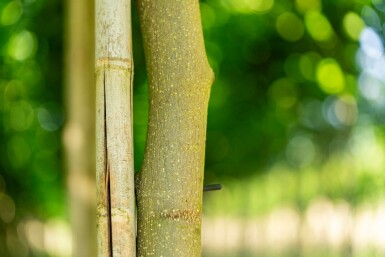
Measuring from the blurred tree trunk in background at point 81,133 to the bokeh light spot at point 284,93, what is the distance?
105 cm

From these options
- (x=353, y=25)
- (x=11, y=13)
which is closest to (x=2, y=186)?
(x=11, y=13)

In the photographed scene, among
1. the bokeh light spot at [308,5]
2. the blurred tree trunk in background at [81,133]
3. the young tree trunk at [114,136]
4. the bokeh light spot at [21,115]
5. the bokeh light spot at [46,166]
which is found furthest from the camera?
the bokeh light spot at [46,166]

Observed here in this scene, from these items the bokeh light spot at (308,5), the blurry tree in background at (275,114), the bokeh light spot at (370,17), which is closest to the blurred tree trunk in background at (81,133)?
the blurry tree in background at (275,114)

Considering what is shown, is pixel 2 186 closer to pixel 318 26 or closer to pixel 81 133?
pixel 81 133

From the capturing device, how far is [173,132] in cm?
64

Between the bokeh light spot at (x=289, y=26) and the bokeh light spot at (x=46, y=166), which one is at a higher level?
the bokeh light spot at (x=289, y=26)

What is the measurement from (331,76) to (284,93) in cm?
36

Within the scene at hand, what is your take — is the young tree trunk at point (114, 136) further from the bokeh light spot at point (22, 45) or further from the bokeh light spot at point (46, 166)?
the bokeh light spot at point (46, 166)

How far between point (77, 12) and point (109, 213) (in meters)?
1.45

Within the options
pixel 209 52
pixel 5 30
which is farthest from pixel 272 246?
pixel 5 30

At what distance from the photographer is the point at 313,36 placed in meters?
2.37

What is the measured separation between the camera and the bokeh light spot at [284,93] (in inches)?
108

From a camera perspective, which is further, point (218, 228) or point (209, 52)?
point (218, 228)

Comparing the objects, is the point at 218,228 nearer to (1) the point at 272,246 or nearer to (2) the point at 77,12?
(1) the point at 272,246
